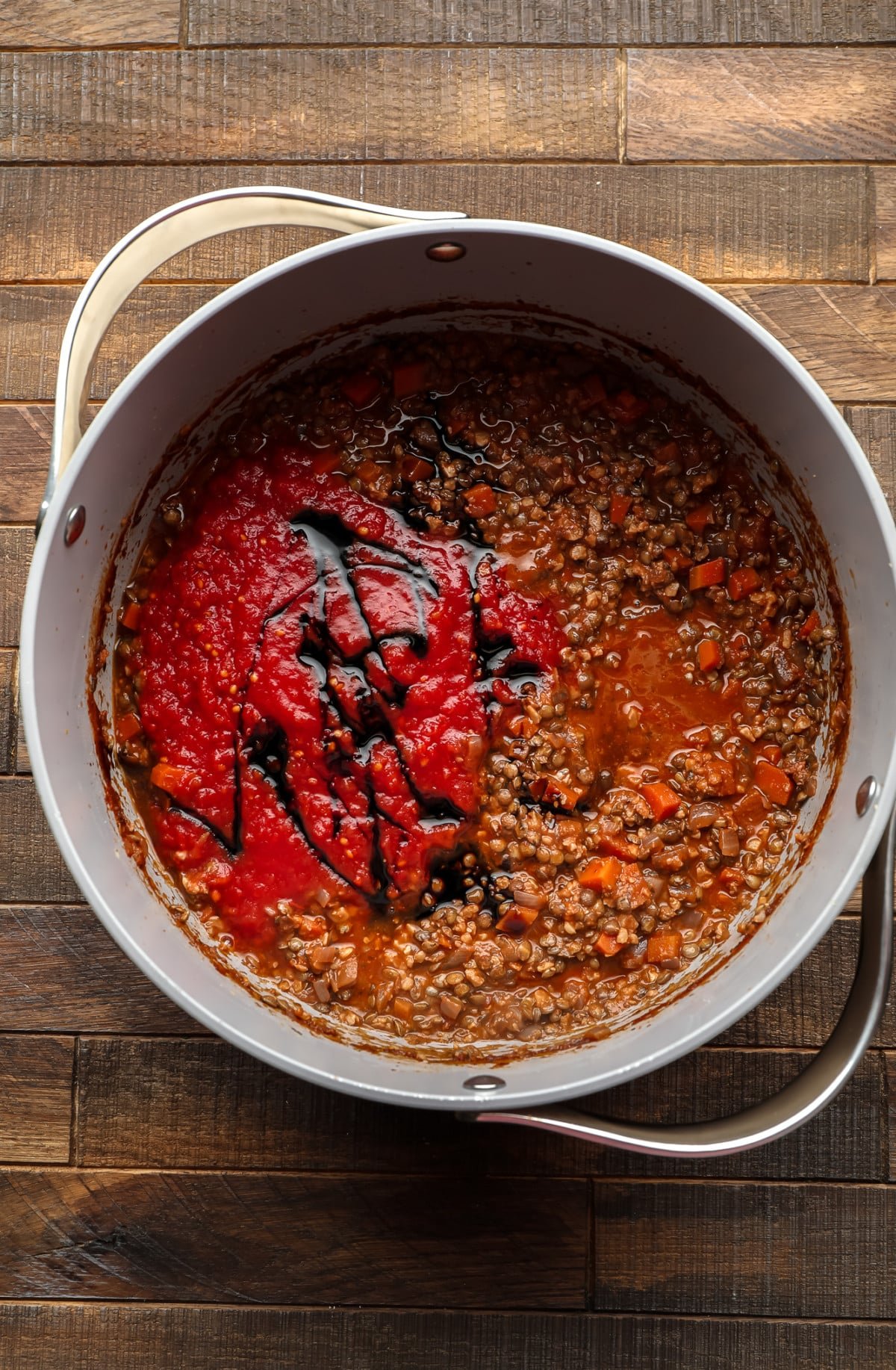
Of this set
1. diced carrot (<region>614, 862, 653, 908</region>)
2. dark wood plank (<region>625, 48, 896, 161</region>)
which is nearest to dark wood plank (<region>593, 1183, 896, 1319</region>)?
diced carrot (<region>614, 862, 653, 908</region>)

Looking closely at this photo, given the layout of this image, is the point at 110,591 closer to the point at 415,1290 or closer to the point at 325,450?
the point at 325,450

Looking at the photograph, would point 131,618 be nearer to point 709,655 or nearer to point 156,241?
point 156,241

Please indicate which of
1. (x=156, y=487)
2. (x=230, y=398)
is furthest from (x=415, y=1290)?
(x=230, y=398)

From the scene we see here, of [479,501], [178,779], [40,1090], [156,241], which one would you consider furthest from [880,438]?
[40,1090]

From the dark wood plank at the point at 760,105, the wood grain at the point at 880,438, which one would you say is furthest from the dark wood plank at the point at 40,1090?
the dark wood plank at the point at 760,105

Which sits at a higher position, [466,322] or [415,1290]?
[466,322]

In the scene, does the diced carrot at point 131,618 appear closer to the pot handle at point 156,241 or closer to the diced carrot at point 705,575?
the pot handle at point 156,241
